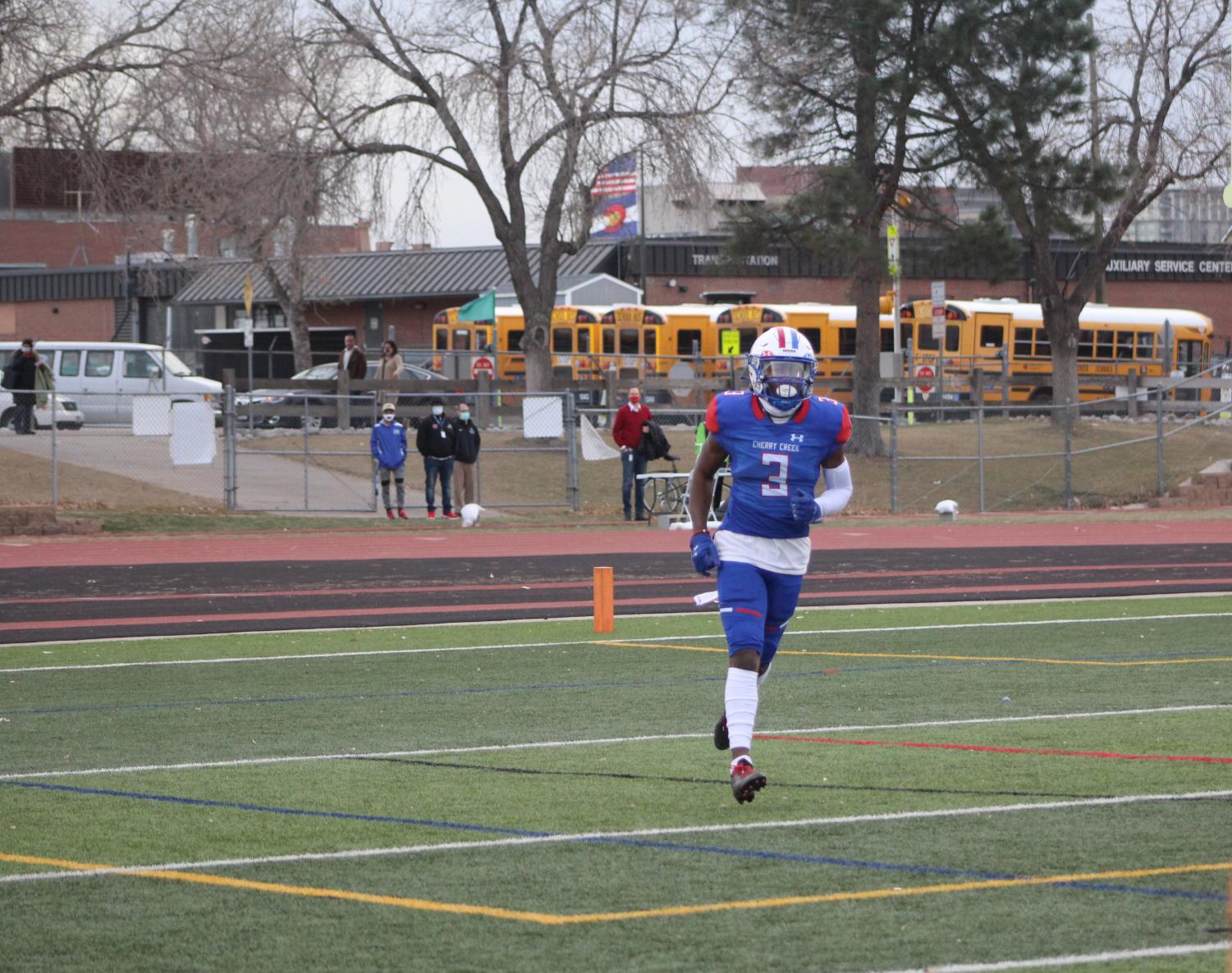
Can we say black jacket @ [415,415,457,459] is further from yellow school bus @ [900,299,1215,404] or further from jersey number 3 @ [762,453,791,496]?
yellow school bus @ [900,299,1215,404]

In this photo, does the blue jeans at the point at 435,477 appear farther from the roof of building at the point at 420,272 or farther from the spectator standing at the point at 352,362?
the roof of building at the point at 420,272

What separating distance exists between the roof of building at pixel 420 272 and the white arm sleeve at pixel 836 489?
5024 cm

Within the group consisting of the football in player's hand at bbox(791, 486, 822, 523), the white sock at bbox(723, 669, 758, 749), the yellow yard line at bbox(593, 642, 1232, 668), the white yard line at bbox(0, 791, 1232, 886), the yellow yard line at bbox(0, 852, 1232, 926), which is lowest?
the yellow yard line at bbox(593, 642, 1232, 668)

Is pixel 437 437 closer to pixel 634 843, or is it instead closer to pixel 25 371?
pixel 25 371

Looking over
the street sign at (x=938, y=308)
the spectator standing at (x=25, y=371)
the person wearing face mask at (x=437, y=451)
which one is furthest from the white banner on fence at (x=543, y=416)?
the street sign at (x=938, y=308)

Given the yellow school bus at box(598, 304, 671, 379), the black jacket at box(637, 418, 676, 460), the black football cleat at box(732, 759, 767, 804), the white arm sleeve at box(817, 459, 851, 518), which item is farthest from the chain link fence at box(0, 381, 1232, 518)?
the black football cleat at box(732, 759, 767, 804)


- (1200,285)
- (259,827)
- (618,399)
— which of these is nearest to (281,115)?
(618,399)

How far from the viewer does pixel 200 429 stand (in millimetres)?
28734

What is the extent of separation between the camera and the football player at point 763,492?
26.1ft

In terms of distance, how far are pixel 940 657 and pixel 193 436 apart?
1765 cm

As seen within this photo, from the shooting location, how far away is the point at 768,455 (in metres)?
7.99

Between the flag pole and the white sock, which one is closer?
the white sock

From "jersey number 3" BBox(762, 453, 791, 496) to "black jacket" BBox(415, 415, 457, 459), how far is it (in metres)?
20.5

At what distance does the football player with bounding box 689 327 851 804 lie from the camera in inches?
Answer: 314
